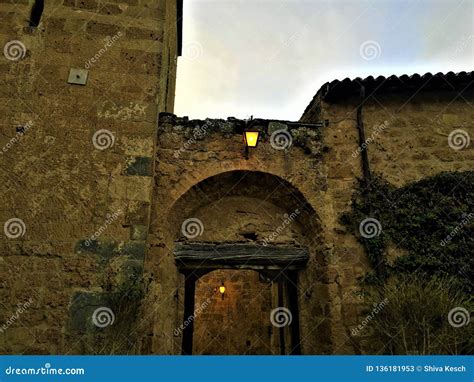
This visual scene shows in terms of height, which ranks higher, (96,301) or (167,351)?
(96,301)

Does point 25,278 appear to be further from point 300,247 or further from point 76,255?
point 300,247

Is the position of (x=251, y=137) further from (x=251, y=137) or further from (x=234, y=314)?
(x=234, y=314)

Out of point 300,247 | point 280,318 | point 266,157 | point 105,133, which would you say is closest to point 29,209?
point 105,133

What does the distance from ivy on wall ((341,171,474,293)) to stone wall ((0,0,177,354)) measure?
3.03 m

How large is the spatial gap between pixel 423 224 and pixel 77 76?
4931mm

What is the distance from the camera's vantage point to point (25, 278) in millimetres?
3609

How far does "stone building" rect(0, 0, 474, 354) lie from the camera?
3.69 meters

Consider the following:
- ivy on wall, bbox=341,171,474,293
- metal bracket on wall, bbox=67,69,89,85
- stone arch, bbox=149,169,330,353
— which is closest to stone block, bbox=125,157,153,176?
stone arch, bbox=149,169,330,353

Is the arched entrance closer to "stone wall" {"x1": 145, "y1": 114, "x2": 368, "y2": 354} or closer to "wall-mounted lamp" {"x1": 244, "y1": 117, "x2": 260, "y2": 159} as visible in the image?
"stone wall" {"x1": 145, "y1": 114, "x2": 368, "y2": 354}

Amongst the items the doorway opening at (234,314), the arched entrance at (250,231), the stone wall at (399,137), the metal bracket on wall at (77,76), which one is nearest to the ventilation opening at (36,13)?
the metal bracket on wall at (77,76)

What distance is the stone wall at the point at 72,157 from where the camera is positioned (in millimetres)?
3590

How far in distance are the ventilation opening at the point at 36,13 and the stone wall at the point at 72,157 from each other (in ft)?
0.35

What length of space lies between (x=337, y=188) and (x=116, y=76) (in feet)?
11.1

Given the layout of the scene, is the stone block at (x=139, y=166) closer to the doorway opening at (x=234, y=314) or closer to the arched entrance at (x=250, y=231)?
the arched entrance at (x=250, y=231)
